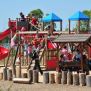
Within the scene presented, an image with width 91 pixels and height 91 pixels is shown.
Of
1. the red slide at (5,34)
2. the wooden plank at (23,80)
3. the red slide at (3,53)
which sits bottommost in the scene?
the wooden plank at (23,80)

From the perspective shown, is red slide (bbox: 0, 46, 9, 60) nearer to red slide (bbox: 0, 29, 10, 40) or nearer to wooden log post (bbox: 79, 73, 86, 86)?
red slide (bbox: 0, 29, 10, 40)

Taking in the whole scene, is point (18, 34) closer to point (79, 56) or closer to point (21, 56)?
point (21, 56)

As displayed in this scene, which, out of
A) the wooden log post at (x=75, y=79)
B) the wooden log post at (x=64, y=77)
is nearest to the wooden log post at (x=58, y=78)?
the wooden log post at (x=64, y=77)

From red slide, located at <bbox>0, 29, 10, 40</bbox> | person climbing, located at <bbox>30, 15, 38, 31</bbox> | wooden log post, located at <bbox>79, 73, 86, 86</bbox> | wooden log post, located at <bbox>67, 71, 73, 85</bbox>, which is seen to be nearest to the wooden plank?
wooden log post, located at <bbox>67, 71, 73, 85</bbox>

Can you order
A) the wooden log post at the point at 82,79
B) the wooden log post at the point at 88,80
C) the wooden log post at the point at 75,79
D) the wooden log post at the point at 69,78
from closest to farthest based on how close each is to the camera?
the wooden log post at the point at 88,80 → the wooden log post at the point at 82,79 → the wooden log post at the point at 75,79 → the wooden log post at the point at 69,78

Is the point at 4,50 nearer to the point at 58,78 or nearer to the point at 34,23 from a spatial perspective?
the point at 34,23

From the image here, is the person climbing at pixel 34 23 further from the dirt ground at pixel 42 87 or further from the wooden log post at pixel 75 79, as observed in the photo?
the wooden log post at pixel 75 79

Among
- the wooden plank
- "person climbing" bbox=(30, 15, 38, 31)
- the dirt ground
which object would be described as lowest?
the dirt ground

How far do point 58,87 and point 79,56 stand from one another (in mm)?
4929

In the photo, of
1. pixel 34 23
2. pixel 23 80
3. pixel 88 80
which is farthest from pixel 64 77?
pixel 34 23

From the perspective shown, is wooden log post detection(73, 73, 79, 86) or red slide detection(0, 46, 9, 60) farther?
red slide detection(0, 46, 9, 60)

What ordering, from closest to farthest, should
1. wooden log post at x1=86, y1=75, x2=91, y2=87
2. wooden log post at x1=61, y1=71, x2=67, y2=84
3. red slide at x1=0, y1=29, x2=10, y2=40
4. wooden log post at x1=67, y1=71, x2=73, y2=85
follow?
1. wooden log post at x1=86, y1=75, x2=91, y2=87
2. wooden log post at x1=67, y1=71, x2=73, y2=85
3. wooden log post at x1=61, y1=71, x2=67, y2=84
4. red slide at x1=0, y1=29, x2=10, y2=40

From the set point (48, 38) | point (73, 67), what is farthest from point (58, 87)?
point (48, 38)

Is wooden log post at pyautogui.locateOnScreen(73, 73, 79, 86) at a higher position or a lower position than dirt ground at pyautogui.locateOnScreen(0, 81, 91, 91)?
higher
